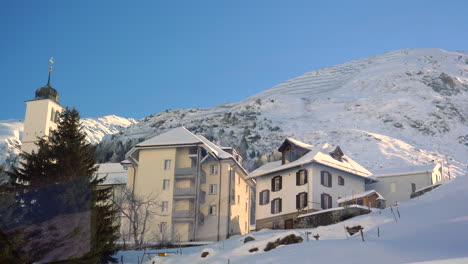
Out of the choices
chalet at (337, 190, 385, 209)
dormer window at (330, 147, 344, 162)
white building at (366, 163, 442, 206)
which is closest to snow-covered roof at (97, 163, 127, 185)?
dormer window at (330, 147, 344, 162)

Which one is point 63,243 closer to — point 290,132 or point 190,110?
point 290,132

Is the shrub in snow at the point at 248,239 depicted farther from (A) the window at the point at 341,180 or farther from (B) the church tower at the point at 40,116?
(B) the church tower at the point at 40,116

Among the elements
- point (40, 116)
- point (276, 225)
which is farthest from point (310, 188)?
point (40, 116)

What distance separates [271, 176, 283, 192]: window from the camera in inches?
2327

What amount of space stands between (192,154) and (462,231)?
39364mm

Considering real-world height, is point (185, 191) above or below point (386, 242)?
above

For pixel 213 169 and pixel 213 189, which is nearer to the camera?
pixel 213 189

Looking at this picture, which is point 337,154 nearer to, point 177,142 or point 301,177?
point 301,177

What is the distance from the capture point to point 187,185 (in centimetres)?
6638

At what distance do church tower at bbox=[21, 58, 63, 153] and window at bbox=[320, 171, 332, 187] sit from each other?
54896 millimetres

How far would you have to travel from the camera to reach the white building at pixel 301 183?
5569cm

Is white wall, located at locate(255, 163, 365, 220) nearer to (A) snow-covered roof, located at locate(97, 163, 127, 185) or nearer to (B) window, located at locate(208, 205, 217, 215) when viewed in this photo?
(B) window, located at locate(208, 205, 217, 215)

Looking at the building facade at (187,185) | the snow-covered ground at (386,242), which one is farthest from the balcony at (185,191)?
the snow-covered ground at (386,242)

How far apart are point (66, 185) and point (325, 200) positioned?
30001 millimetres
